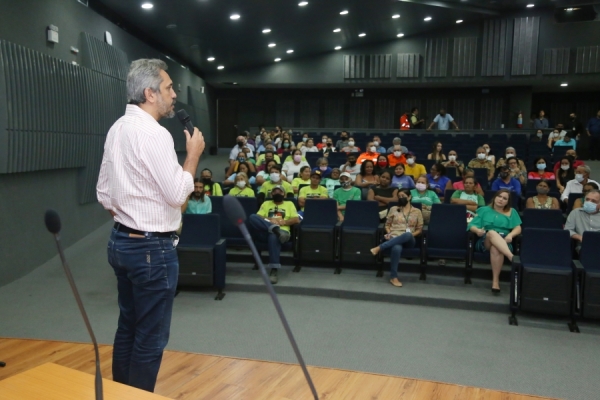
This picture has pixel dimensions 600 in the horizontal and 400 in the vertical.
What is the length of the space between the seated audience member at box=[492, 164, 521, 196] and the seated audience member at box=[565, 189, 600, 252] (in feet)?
5.83

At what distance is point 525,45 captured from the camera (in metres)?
15.9

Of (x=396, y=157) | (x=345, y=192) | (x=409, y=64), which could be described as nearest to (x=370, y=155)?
(x=396, y=157)

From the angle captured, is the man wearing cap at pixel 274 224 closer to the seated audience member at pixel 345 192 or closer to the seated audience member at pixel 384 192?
the seated audience member at pixel 345 192

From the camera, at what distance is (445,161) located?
31.8 feet

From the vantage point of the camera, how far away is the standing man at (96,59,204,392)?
1828mm

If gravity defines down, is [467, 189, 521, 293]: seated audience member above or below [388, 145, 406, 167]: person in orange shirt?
below

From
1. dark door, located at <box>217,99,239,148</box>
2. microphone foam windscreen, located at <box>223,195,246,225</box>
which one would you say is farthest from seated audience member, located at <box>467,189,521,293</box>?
dark door, located at <box>217,99,239,148</box>

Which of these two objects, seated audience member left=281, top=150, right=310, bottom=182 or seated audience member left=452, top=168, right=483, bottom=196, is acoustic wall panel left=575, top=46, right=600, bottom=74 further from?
seated audience member left=281, top=150, right=310, bottom=182

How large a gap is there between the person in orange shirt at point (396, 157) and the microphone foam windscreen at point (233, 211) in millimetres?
8009

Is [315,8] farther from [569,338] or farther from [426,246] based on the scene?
[569,338]

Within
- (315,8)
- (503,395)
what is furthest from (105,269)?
(315,8)

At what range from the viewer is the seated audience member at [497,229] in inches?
210

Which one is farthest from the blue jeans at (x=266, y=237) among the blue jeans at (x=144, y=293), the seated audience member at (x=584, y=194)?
the blue jeans at (x=144, y=293)

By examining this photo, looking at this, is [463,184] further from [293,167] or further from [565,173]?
[293,167]
